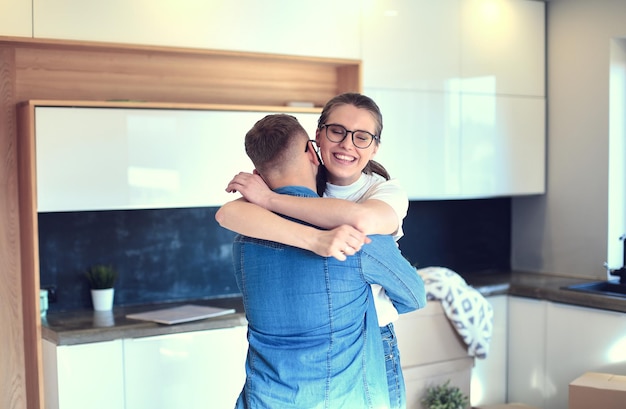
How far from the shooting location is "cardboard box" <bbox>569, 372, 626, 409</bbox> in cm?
341

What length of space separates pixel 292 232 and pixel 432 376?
2458 millimetres

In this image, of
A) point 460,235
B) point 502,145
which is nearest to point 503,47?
point 502,145

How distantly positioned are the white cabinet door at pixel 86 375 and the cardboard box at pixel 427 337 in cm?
133

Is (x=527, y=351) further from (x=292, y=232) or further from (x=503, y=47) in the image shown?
(x=292, y=232)

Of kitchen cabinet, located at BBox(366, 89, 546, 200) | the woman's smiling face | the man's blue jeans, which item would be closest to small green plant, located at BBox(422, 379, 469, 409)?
kitchen cabinet, located at BBox(366, 89, 546, 200)

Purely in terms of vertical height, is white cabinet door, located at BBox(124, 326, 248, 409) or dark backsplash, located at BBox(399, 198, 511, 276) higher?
dark backsplash, located at BBox(399, 198, 511, 276)

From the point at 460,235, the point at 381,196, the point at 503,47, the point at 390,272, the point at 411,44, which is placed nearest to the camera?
the point at 390,272

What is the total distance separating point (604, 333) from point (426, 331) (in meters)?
0.83

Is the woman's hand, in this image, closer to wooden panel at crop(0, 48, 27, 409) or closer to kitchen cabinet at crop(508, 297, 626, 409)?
→ wooden panel at crop(0, 48, 27, 409)

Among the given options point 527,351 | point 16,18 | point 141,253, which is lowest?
point 527,351

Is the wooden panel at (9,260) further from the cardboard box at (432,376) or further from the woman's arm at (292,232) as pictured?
the woman's arm at (292,232)

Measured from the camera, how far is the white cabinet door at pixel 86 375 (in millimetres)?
3176

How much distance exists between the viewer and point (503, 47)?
448 centimetres

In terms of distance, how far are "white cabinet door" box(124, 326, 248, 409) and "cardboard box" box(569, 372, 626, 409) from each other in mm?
1418
